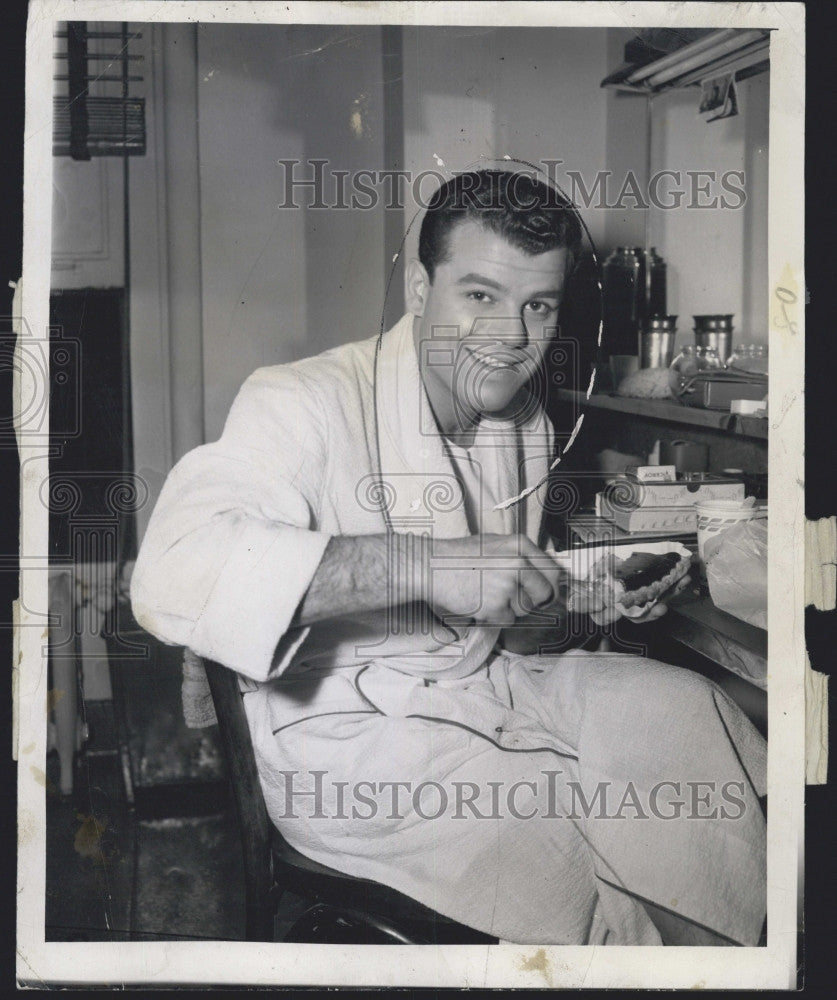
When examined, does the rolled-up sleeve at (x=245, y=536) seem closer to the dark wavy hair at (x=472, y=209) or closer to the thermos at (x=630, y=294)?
the dark wavy hair at (x=472, y=209)

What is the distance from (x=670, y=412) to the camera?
4.29 ft

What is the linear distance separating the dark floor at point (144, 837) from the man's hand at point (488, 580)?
33 centimetres

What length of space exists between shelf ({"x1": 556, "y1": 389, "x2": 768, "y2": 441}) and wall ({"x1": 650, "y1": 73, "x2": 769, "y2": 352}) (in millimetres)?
98

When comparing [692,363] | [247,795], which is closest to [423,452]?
[692,363]

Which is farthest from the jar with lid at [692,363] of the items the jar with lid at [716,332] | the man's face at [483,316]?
the man's face at [483,316]

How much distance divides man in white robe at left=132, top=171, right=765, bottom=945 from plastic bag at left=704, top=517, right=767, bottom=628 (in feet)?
0.27

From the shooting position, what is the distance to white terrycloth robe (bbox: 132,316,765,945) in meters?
1.23

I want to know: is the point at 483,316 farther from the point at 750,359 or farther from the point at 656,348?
the point at 750,359

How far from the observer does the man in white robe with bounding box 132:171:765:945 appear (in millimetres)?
1232

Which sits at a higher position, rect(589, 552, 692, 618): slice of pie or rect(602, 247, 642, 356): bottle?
rect(602, 247, 642, 356): bottle

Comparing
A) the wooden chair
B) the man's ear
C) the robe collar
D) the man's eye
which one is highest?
the man's ear

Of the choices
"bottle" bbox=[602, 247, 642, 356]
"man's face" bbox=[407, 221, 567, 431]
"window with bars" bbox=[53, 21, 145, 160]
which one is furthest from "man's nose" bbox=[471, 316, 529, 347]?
"window with bars" bbox=[53, 21, 145, 160]

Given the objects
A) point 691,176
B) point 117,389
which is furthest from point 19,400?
point 691,176

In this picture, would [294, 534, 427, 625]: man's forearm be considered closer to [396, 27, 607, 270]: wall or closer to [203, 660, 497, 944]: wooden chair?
[203, 660, 497, 944]: wooden chair
